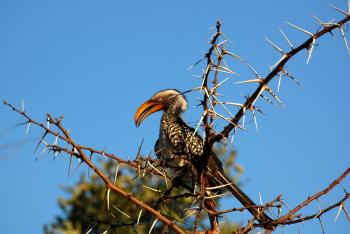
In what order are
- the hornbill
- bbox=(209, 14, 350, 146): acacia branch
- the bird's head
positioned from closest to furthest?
1. bbox=(209, 14, 350, 146): acacia branch
2. the hornbill
3. the bird's head

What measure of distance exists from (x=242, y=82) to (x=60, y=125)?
2.93 ft

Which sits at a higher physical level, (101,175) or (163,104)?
(163,104)

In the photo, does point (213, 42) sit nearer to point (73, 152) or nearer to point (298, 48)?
point (298, 48)

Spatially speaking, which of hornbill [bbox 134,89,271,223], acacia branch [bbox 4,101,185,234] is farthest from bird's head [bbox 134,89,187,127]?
acacia branch [bbox 4,101,185,234]

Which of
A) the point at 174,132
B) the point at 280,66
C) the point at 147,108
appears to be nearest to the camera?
the point at 280,66

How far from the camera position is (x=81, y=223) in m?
11.3

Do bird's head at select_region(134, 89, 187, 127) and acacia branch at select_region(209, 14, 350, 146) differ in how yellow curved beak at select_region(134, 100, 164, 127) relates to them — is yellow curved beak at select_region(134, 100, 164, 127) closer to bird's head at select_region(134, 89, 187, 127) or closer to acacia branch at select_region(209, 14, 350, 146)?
bird's head at select_region(134, 89, 187, 127)

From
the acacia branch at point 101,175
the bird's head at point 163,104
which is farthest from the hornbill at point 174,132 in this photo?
the acacia branch at point 101,175

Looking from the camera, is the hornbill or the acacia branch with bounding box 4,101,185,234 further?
the hornbill

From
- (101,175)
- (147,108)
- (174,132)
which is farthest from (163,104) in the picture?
(101,175)

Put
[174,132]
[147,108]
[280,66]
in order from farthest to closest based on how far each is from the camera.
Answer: [147,108] < [174,132] < [280,66]

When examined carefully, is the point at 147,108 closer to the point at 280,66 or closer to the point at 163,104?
the point at 163,104

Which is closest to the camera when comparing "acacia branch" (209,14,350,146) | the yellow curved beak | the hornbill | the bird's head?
"acacia branch" (209,14,350,146)

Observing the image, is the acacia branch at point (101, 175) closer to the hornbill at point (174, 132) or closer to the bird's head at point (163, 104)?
the hornbill at point (174, 132)
